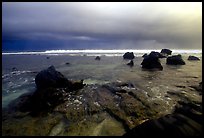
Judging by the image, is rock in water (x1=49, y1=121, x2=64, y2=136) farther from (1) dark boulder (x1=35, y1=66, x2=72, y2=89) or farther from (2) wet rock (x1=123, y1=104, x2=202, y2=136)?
(1) dark boulder (x1=35, y1=66, x2=72, y2=89)

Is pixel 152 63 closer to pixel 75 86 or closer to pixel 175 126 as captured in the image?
pixel 75 86

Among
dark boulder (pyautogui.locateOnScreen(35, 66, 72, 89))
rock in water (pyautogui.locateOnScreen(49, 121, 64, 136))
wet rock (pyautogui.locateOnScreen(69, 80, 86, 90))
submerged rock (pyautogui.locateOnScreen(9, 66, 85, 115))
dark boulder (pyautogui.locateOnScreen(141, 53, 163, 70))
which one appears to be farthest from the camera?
dark boulder (pyautogui.locateOnScreen(141, 53, 163, 70))

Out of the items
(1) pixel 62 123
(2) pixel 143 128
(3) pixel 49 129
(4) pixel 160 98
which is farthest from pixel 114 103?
(2) pixel 143 128

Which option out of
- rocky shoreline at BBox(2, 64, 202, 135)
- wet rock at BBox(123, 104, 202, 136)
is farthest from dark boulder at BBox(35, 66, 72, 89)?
wet rock at BBox(123, 104, 202, 136)

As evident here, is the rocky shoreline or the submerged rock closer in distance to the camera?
the rocky shoreline

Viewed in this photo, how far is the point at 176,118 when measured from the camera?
723cm

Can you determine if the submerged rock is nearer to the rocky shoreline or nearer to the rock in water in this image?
the rocky shoreline

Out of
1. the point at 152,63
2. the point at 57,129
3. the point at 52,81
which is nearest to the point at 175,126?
the point at 57,129

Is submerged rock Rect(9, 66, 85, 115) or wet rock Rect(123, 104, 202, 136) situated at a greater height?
wet rock Rect(123, 104, 202, 136)

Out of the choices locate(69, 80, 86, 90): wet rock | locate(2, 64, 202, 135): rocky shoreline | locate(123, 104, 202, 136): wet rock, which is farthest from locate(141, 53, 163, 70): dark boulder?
locate(123, 104, 202, 136): wet rock

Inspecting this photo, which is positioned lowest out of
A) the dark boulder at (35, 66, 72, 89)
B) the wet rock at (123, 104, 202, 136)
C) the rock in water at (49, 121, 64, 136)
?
the rock in water at (49, 121, 64, 136)

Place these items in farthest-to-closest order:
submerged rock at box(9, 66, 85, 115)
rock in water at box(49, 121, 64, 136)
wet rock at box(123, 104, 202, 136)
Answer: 1. submerged rock at box(9, 66, 85, 115)
2. rock in water at box(49, 121, 64, 136)
3. wet rock at box(123, 104, 202, 136)

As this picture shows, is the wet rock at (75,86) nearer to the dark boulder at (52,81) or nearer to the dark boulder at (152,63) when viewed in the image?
the dark boulder at (52,81)

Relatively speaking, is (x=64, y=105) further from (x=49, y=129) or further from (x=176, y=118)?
(x=176, y=118)
